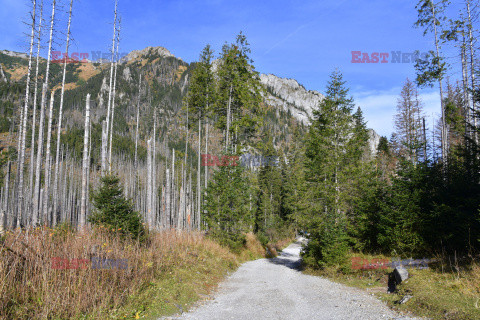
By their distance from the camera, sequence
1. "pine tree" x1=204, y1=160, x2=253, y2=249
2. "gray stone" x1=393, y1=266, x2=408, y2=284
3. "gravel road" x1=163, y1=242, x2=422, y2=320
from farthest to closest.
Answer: "pine tree" x1=204, y1=160, x2=253, y2=249
"gray stone" x1=393, y1=266, x2=408, y2=284
"gravel road" x1=163, y1=242, x2=422, y2=320

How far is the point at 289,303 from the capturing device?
287 inches

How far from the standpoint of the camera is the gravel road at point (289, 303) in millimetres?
6184

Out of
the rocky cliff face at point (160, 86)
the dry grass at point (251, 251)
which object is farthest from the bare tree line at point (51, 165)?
the rocky cliff face at point (160, 86)

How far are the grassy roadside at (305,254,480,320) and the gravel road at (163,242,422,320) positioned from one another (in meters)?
0.53

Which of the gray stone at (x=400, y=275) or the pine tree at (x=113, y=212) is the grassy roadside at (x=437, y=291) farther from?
the pine tree at (x=113, y=212)

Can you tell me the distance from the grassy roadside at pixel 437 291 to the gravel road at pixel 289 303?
0.53m

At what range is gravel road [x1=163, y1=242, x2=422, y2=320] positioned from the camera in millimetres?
6184

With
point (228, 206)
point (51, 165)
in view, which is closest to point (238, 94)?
point (228, 206)

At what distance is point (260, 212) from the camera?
120ft

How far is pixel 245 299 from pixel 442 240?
28.2 feet

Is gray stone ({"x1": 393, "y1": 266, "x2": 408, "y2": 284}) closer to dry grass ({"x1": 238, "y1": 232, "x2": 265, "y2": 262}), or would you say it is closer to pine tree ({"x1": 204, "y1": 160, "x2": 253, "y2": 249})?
pine tree ({"x1": 204, "y1": 160, "x2": 253, "y2": 249})

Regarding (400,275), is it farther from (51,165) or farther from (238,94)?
(51,165)

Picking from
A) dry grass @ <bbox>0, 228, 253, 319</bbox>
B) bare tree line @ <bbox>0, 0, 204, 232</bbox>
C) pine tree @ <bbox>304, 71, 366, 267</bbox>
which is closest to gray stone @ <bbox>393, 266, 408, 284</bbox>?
pine tree @ <bbox>304, 71, 366, 267</bbox>

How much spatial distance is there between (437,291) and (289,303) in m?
3.74
